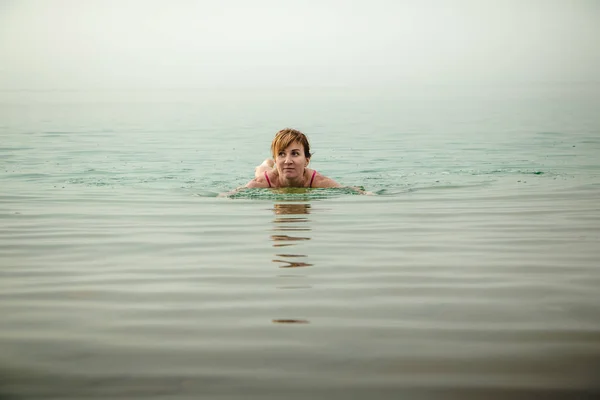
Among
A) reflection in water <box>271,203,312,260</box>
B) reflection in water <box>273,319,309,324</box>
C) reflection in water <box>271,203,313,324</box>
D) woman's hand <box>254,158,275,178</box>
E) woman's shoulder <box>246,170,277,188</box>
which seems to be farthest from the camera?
woman's hand <box>254,158,275,178</box>

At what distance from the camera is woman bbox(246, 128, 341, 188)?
9.96 m

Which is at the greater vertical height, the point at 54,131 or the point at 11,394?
the point at 54,131

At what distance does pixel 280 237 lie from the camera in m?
6.41

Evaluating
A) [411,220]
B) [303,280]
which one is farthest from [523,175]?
[303,280]

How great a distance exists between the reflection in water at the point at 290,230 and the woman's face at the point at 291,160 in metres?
1.40

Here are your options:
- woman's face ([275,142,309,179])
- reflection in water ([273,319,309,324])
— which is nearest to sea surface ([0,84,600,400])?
reflection in water ([273,319,309,324])

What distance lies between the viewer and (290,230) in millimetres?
6781

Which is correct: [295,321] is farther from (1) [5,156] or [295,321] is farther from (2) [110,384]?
(1) [5,156]

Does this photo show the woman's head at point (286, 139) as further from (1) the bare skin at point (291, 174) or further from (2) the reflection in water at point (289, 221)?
(2) the reflection in water at point (289, 221)

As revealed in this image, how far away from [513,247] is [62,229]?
3.71 m

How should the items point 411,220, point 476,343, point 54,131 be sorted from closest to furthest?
point 476,343 < point 411,220 < point 54,131

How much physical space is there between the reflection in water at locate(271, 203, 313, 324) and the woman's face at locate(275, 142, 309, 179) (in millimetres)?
1401

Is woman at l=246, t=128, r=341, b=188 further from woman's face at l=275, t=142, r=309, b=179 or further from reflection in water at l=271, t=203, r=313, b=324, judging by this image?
reflection in water at l=271, t=203, r=313, b=324

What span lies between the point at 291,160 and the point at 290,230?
3292 mm
